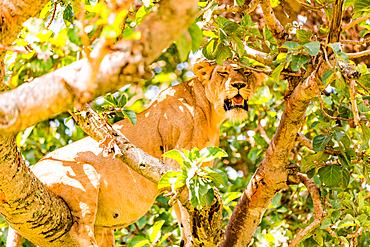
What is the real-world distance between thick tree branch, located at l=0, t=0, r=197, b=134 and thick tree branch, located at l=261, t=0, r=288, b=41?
2334mm

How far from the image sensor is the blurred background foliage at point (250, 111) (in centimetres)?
261

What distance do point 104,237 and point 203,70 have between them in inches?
92.0

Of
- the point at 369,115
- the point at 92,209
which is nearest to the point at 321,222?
the point at 369,115

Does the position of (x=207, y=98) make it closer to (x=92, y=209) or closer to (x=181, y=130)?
(x=181, y=130)

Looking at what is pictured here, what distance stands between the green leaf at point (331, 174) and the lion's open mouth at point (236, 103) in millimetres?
1583

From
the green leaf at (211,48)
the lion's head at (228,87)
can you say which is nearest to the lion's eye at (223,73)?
the lion's head at (228,87)

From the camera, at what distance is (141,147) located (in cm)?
475

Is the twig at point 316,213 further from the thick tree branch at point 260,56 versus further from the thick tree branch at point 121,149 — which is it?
the thick tree branch at point 121,149

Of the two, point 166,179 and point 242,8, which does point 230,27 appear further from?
point 166,179

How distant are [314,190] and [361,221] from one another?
20.4 inches

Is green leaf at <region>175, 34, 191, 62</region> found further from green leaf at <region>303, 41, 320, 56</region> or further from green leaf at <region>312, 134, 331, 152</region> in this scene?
green leaf at <region>312, 134, 331, 152</region>

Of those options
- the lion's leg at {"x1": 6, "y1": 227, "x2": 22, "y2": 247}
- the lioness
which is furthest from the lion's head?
the lion's leg at {"x1": 6, "y1": 227, "x2": 22, "y2": 247}

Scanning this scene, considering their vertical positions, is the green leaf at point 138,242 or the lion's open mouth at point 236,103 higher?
the lion's open mouth at point 236,103

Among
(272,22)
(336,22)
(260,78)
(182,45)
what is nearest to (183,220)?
(272,22)
